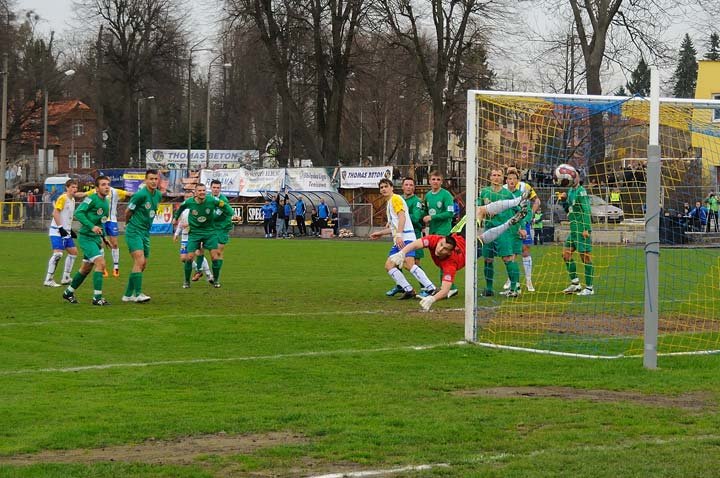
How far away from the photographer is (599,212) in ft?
53.9

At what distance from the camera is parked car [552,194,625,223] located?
15.3 meters

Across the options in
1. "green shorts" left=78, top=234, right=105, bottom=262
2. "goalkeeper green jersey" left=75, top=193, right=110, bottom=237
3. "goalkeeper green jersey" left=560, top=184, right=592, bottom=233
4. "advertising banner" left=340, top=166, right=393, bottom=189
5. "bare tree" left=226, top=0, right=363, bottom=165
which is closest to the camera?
"green shorts" left=78, top=234, right=105, bottom=262

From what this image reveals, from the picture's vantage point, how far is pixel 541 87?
189ft

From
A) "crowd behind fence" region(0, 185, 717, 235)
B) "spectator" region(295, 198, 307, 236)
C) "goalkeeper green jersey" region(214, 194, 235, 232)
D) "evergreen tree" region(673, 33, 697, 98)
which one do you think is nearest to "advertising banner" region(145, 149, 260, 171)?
"spectator" region(295, 198, 307, 236)

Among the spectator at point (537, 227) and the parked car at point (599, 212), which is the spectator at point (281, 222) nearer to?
the spectator at point (537, 227)

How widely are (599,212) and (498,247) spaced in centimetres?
171

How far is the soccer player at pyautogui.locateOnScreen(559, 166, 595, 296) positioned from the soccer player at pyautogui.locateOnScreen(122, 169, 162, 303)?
6.59 m

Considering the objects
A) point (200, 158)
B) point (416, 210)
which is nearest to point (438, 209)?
point (416, 210)

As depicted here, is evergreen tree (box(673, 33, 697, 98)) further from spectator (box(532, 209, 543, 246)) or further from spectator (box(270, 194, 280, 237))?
spectator (box(532, 209, 543, 246))

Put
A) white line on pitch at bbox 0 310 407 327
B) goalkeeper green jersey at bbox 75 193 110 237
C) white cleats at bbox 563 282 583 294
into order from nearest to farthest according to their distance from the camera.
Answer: white line on pitch at bbox 0 310 407 327, goalkeeper green jersey at bbox 75 193 110 237, white cleats at bbox 563 282 583 294

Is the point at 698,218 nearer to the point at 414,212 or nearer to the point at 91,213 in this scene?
the point at 414,212

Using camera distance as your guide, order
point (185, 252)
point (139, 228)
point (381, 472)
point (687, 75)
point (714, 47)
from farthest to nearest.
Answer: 1. point (687, 75)
2. point (714, 47)
3. point (185, 252)
4. point (139, 228)
5. point (381, 472)

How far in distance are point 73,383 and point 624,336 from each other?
6749mm

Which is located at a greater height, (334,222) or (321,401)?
(334,222)
